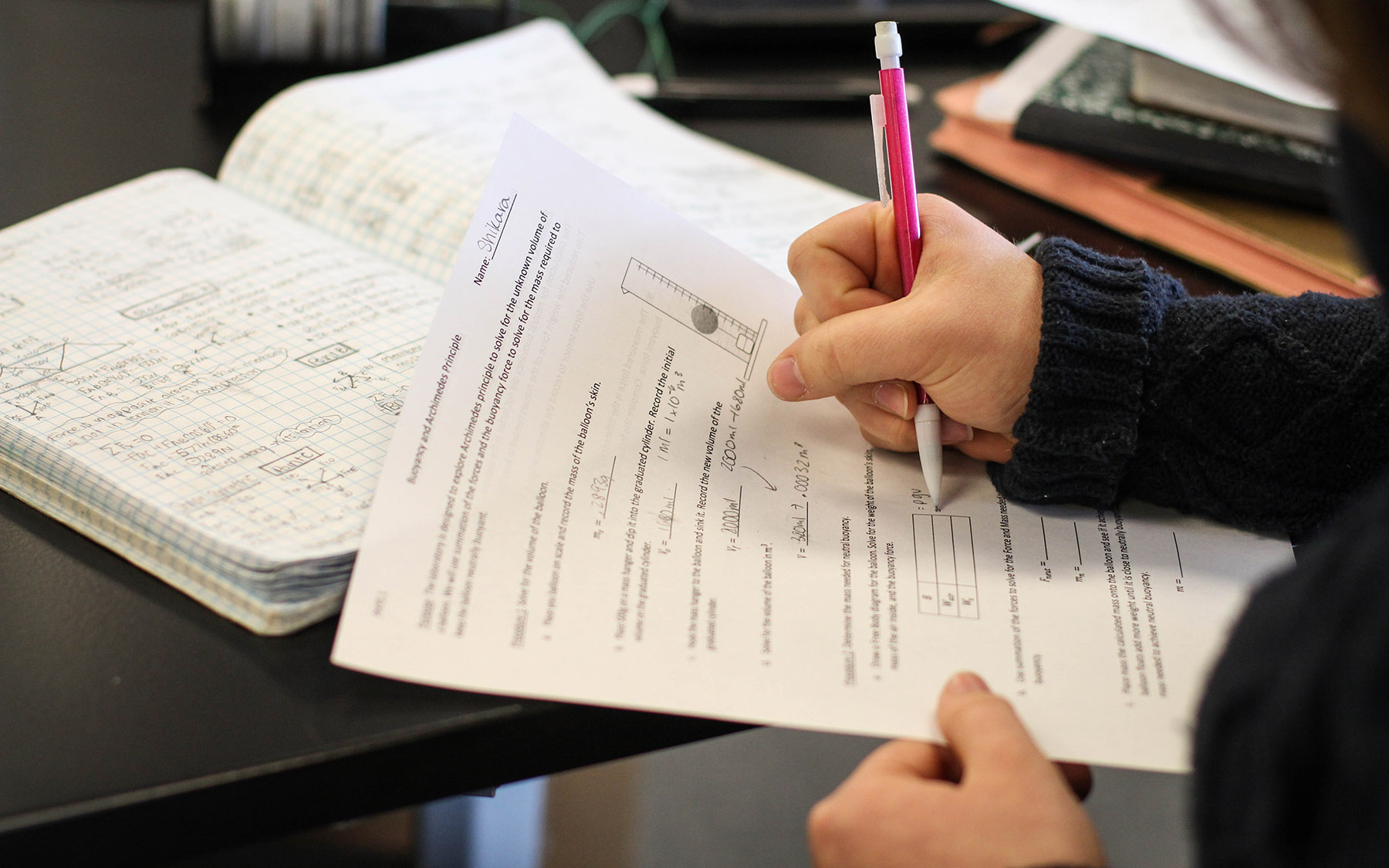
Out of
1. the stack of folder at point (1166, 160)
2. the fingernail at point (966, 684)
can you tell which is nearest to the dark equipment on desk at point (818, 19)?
the stack of folder at point (1166, 160)

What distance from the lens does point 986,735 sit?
39cm

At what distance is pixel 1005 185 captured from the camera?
827mm

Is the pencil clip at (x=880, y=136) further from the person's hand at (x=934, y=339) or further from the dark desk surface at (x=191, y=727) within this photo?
the dark desk surface at (x=191, y=727)

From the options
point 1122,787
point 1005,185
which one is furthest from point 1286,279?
point 1122,787

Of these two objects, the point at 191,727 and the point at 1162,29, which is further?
the point at 1162,29

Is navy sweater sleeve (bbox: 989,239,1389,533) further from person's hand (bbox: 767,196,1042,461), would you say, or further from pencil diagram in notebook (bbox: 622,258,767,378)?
pencil diagram in notebook (bbox: 622,258,767,378)

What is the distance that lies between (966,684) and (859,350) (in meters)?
0.18

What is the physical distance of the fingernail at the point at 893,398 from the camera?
53 centimetres

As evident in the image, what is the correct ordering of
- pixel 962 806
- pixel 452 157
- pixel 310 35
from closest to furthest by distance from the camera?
pixel 962 806 → pixel 452 157 → pixel 310 35

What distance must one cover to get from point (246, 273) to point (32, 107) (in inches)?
14.9

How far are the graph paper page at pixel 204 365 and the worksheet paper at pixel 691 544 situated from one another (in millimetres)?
61

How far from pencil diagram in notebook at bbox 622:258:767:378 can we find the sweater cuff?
0.15 metres

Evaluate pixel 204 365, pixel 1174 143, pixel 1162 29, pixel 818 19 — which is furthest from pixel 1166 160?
pixel 204 365

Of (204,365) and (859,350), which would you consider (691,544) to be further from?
(204,365)
